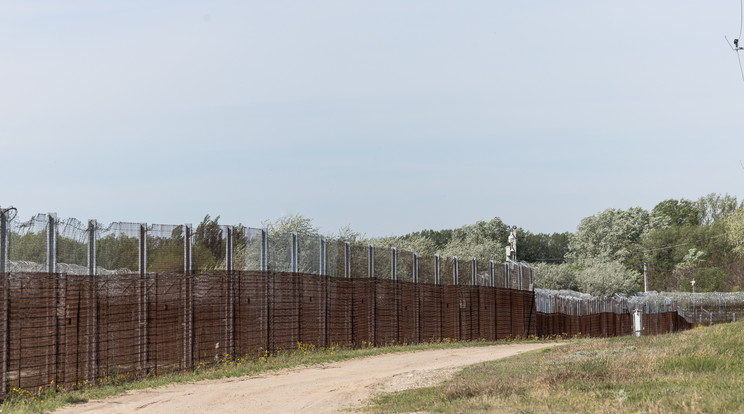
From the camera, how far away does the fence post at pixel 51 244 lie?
15551 mm

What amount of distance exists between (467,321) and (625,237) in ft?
371

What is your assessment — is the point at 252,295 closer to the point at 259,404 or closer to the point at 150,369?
the point at 150,369

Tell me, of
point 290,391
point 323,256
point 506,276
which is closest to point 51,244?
point 290,391

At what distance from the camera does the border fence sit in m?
15.1

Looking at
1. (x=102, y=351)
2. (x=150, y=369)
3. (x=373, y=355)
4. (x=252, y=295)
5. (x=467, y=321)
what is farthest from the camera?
(x=467, y=321)

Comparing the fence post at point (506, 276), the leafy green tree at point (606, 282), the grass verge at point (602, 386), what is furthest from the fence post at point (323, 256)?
the leafy green tree at point (606, 282)

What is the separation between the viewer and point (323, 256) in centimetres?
2356

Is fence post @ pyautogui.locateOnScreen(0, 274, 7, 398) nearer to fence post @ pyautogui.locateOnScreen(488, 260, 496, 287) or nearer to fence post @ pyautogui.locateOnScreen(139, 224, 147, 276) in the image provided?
fence post @ pyautogui.locateOnScreen(139, 224, 147, 276)

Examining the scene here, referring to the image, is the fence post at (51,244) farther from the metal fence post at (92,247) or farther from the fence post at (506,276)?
the fence post at (506,276)

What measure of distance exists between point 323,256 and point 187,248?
539 centimetres

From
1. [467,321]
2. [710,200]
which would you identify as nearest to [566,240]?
[710,200]

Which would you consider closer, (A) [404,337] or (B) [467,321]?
(A) [404,337]

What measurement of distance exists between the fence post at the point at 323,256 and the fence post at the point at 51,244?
873cm

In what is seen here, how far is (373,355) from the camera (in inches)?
916
